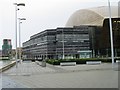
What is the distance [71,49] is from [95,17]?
53.5ft

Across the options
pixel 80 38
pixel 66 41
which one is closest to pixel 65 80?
pixel 66 41

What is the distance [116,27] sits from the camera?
259 feet

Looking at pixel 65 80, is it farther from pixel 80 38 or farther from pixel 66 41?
pixel 80 38

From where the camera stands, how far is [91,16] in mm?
108438

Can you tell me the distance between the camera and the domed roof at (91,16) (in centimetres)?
9790

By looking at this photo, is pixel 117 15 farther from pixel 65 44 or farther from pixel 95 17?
pixel 65 44

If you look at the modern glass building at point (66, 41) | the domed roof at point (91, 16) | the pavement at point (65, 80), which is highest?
the domed roof at point (91, 16)

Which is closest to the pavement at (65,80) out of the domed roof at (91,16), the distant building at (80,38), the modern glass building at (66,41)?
the distant building at (80,38)

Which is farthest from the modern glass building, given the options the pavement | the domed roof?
the pavement

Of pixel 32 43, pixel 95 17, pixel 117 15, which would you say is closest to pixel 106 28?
pixel 117 15

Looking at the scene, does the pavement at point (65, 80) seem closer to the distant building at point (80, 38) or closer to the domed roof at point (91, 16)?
the distant building at point (80, 38)

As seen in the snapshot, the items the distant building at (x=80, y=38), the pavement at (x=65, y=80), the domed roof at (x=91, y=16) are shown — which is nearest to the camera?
the pavement at (x=65, y=80)

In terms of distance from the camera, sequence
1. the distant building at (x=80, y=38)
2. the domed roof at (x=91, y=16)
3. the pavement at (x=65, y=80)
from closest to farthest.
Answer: the pavement at (x=65, y=80), the distant building at (x=80, y=38), the domed roof at (x=91, y=16)

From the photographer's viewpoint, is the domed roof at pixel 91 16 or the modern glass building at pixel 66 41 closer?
the domed roof at pixel 91 16
